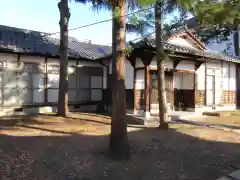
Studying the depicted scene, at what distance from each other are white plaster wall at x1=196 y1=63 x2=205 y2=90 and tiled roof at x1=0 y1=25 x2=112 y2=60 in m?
5.90

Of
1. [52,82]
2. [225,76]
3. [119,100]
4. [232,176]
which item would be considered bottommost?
[232,176]

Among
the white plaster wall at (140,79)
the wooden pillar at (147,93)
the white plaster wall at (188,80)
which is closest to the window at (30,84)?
the white plaster wall at (140,79)

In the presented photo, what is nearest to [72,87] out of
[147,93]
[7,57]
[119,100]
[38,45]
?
[38,45]

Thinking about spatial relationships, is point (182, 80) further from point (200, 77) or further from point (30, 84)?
point (30, 84)

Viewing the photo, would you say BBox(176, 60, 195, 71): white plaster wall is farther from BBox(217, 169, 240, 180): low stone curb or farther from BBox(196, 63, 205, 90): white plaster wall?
BBox(217, 169, 240, 180): low stone curb

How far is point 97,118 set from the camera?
46.0 feet

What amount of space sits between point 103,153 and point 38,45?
1033cm

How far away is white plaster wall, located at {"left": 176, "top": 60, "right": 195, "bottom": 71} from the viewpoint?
16484mm

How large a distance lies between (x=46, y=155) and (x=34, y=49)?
9.37 m

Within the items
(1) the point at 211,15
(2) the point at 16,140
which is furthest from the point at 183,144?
(1) the point at 211,15

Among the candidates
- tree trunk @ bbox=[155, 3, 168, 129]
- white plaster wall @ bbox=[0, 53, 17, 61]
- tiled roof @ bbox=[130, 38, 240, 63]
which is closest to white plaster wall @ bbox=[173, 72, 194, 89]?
tiled roof @ bbox=[130, 38, 240, 63]

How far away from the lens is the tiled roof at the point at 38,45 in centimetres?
1536

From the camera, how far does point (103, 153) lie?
8078 millimetres

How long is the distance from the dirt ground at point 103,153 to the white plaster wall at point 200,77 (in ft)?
20.8
